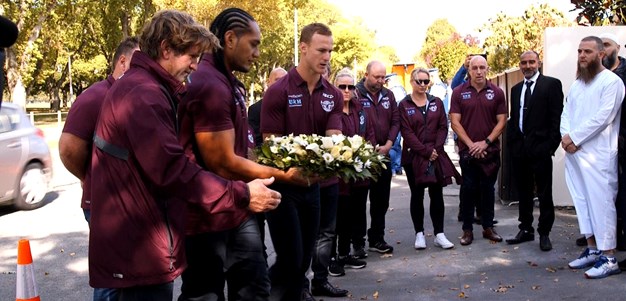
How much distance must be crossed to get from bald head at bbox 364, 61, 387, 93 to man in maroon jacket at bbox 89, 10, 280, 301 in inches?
182

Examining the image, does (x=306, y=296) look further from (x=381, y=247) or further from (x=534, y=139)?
(x=534, y=139)

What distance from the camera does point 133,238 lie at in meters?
2.98

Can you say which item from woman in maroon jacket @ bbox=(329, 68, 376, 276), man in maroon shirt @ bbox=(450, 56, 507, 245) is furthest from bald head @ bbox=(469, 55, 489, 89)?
woman in maroon jacket @ bbox=(329, 68, 376, 276)

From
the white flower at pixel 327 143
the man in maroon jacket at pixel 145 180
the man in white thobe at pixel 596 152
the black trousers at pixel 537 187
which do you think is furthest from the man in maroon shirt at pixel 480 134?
the man in maroon jacket at pixel 145 180

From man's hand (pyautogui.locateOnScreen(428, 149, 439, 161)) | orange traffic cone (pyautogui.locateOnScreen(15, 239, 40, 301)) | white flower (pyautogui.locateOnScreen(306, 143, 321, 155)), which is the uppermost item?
white flower (pyautogui.locateOnScreen(306, 143, 321, 155))

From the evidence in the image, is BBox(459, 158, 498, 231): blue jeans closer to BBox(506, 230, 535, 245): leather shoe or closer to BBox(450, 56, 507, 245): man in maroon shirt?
BBox(450, 56, 507, 245): man in maroon shirt

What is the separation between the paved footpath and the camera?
6023 mm

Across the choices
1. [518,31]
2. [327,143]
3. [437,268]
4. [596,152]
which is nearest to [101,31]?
[518,31]

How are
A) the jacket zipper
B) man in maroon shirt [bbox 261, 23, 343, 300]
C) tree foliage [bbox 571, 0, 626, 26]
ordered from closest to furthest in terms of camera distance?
the jacket zipper < man in maroon shirt [bbox 261, 23, 343, 300] < tree foliage [bbox 571, 0, 626, 26]

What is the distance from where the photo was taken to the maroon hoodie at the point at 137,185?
2.95 metres

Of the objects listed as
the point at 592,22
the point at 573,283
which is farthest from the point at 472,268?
the point at 592,22

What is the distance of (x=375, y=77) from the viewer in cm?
761

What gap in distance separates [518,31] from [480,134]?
2327cm

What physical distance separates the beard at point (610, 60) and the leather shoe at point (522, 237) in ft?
6.69
